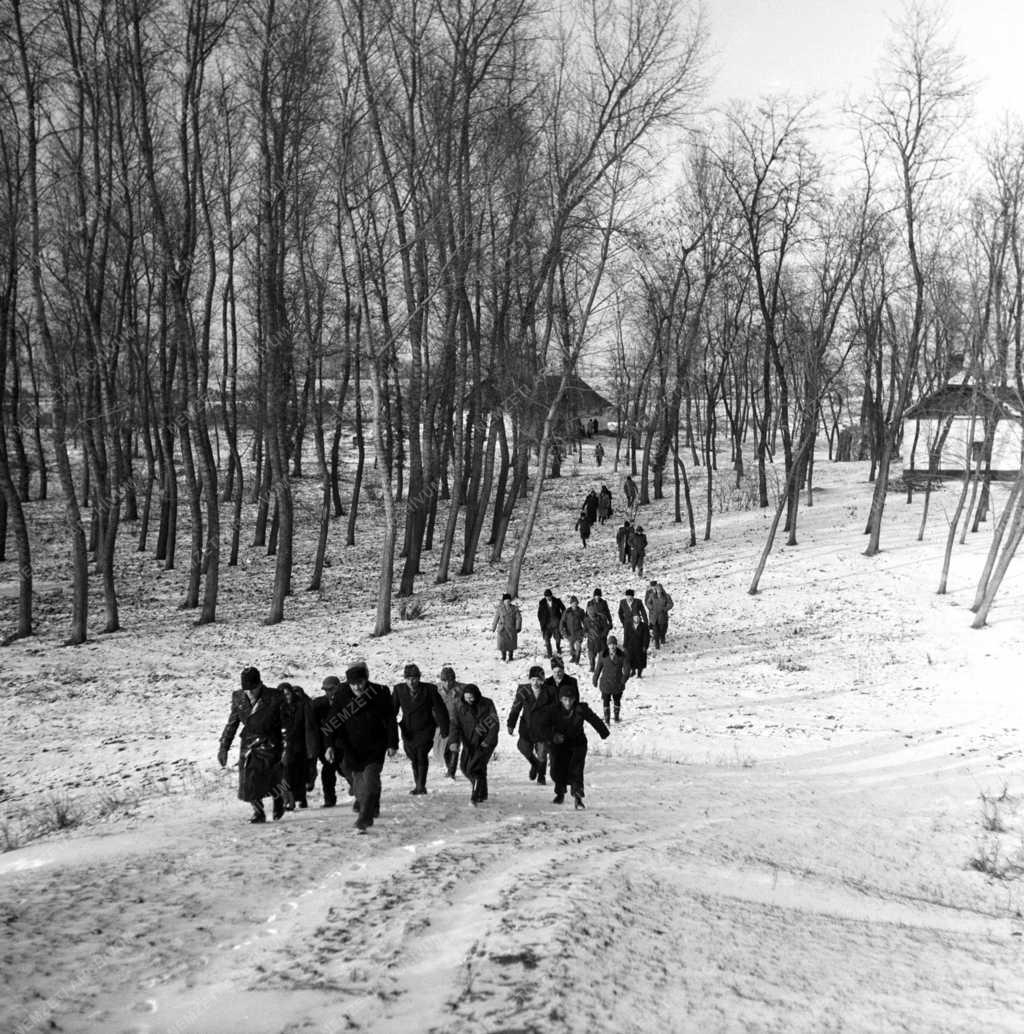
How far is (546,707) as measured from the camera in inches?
341

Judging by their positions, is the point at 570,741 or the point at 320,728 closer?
the point at 320,728

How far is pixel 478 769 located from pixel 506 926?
3.34 m

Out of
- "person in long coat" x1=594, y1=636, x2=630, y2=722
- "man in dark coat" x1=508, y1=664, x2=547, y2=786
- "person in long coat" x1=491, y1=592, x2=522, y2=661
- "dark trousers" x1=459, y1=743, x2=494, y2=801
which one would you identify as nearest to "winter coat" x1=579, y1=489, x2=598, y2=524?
"person in long coat" x1=491, y1=592, x2=522, y2=661

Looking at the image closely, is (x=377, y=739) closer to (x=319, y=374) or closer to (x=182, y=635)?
(x=182, y=635)

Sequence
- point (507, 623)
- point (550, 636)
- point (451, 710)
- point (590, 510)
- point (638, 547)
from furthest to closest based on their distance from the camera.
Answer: point (590, 510)
point (638, 547)
point (550, 636)
point (507, 623)
point (451, 710)

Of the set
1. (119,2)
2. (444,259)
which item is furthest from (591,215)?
(119,2)

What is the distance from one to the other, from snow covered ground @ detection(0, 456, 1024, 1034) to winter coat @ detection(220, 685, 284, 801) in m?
0.49

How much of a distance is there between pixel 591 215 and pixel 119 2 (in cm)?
1183

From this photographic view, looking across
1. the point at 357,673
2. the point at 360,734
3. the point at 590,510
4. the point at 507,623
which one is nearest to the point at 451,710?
the point at 360,734

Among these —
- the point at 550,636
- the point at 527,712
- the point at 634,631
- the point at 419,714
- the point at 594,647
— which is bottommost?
the point at 550,636

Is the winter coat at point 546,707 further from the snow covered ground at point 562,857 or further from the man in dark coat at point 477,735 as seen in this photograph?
the snow covered ground at point 562,857

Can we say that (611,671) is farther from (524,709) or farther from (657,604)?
(657,604)

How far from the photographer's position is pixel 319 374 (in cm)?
2958

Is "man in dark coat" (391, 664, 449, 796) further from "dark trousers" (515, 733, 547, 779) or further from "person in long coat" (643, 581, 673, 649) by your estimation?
"person in long coat" (643, 581, 673, 649)
